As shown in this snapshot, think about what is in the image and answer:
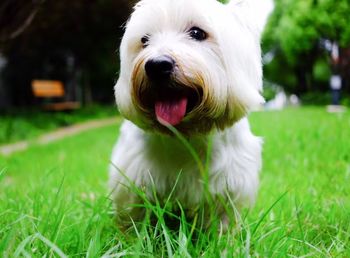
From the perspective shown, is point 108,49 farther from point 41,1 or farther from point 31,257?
point 31,257

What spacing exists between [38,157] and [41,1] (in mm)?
2496

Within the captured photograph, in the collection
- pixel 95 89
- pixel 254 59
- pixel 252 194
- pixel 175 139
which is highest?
pixel 254 59

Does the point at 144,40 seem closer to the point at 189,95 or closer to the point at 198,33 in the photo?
the point at 198,33

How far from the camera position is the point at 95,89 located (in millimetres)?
26844

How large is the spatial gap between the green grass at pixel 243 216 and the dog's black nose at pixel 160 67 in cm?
61

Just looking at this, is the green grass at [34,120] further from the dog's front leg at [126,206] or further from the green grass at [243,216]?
the dog's front leg at [126,206]

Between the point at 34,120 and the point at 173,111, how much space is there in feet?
40.4

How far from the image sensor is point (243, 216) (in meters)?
2.55

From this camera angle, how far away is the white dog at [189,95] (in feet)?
7.85

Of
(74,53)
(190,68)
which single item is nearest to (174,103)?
(190,68)

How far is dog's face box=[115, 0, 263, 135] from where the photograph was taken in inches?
93.7

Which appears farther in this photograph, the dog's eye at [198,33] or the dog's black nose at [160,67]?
the dog's eye at [198,33]

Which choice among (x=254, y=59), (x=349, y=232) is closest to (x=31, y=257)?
(x=349, y=232)

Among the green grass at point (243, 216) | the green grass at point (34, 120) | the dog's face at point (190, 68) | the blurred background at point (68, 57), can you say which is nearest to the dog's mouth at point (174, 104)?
the dog's face at point (190, 68)
